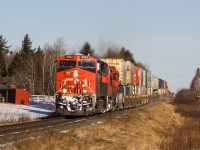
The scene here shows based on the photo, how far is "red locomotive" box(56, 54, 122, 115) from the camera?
23.8 metres

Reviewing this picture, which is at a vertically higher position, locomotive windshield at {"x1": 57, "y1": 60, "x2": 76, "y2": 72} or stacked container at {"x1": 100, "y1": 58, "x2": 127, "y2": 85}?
stacked container at {"x1": 100, "y1": 58, "x2": 127, "y2": 85}

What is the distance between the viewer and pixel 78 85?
24.5 m

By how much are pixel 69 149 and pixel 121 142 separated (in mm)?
3430

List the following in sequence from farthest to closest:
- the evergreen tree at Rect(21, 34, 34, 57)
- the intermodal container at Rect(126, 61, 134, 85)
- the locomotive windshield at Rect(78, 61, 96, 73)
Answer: the evergreen tree at Rect(21, 34, 34, 57) < the intermodal container at Rect(126, 61, 134, 85) < the locomotive windshield at Rect(78, 61, 96, 73)

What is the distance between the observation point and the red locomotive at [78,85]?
23781 millimetres

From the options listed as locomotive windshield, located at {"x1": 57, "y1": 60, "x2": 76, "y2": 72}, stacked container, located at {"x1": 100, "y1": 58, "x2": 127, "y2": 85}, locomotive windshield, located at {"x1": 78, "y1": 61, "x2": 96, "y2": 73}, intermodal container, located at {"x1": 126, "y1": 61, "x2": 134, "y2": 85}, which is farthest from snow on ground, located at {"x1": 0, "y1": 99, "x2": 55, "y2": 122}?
intermodal container, located at {"x1": 126, "y1": 61, "x2": 134, "y2": 85}

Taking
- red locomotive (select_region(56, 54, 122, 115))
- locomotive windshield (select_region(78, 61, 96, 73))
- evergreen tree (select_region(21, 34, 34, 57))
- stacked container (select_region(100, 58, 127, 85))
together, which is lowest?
red locomotive (select_region(56, 54, 122, 115))

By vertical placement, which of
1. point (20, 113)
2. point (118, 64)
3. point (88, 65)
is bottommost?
point (20, 113)

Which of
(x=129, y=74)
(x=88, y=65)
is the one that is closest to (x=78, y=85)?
(x=88, y=65)

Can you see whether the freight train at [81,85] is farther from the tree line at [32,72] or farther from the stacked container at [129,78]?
the tree line at [32,72]

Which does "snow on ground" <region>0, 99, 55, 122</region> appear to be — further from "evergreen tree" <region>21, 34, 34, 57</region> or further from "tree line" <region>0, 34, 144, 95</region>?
"evergreen tree" <region>21, 34, 34, 57</region>

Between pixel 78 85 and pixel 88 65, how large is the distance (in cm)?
169

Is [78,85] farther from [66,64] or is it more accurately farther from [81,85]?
[66,64]

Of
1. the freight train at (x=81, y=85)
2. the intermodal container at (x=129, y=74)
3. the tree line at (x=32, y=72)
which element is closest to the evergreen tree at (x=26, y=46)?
the tree line at (x=32, y=72)
